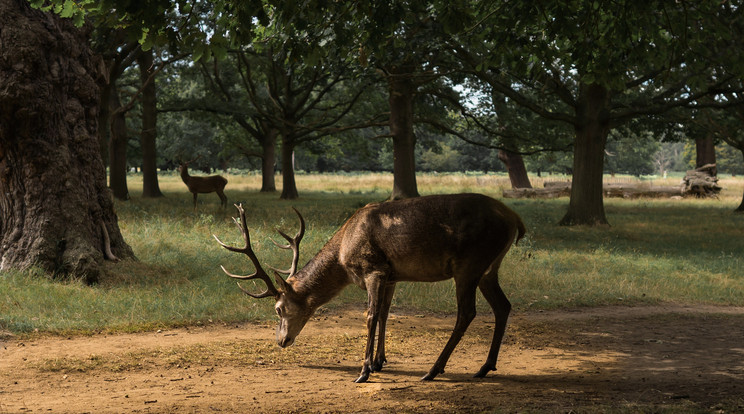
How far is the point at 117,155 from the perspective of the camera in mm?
28172

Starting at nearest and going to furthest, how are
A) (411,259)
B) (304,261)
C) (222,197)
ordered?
(411,259)
(304,261)
(222,197)

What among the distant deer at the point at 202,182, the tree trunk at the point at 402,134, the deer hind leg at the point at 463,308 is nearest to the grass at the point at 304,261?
the deer hind leg at the point at 463,308

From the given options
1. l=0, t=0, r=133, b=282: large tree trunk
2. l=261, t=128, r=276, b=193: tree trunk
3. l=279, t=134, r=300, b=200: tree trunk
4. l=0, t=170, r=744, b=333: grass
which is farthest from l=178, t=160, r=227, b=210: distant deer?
l=0, t=0, r=133, b=282: large tree trunk

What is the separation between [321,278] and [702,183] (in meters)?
31.4

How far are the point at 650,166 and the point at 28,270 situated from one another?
11153cm

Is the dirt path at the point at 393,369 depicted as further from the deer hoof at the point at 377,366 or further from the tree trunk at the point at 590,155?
the tree trunk at the point at 590,155

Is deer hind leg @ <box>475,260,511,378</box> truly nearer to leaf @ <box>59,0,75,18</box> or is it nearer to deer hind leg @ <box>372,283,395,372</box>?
deer hind leg @ <box>372,283,395,372</box>

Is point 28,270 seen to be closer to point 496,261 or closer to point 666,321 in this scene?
point 496,261

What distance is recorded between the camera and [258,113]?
29172 millimetres

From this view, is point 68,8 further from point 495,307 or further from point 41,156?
point 41,156

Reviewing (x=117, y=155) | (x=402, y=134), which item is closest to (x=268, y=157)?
(x=117, y=155)

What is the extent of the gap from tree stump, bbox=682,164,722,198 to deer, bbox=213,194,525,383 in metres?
30.6

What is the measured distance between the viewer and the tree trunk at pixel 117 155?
1064 inches

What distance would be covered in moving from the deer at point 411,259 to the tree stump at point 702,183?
30.6m
